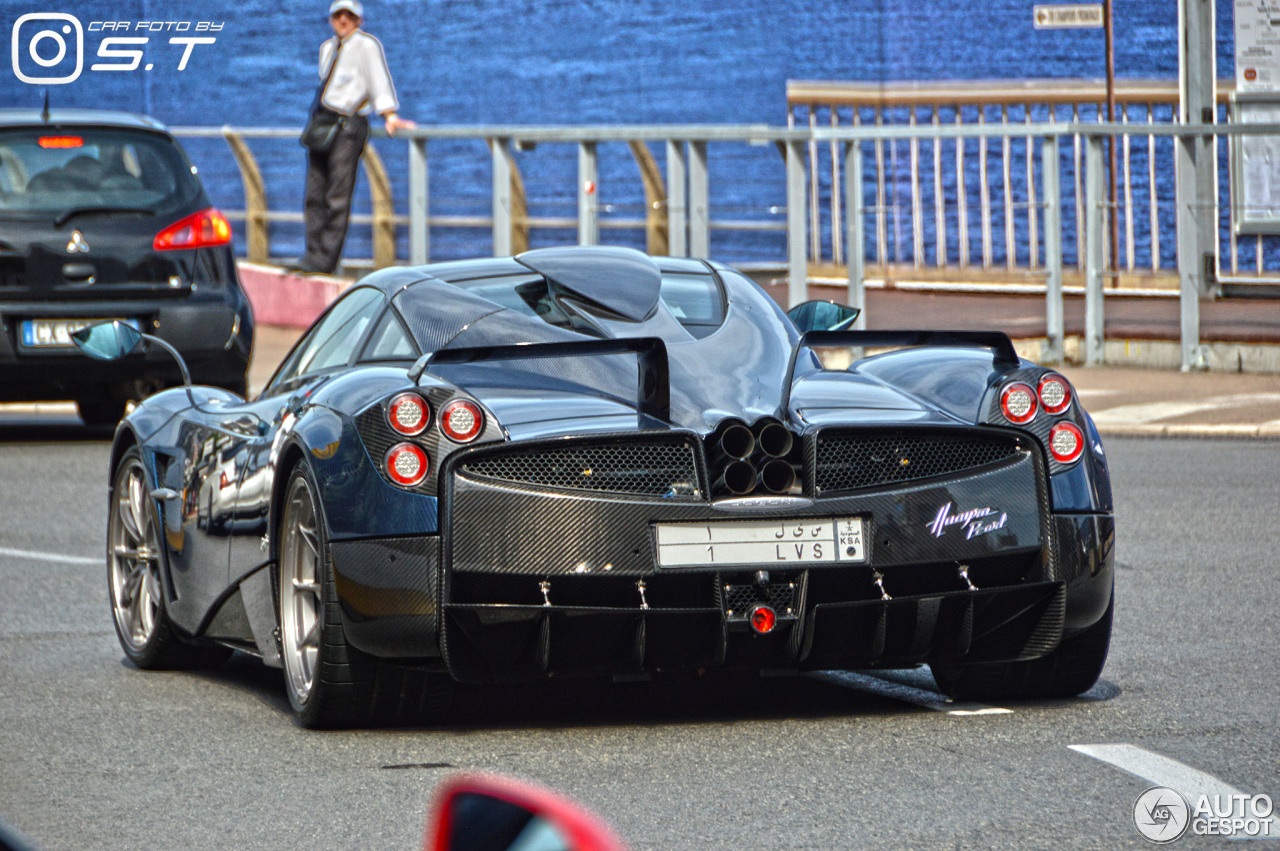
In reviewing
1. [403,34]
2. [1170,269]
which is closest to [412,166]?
[403,34]

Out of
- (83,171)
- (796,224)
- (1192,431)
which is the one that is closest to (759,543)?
(83,171)

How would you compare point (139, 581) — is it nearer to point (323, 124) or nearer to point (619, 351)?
point (619, 351)

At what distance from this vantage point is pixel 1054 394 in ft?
19.2

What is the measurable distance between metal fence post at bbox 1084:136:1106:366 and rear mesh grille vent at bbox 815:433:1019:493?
11.9 metres

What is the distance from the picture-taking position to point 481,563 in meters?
5.38

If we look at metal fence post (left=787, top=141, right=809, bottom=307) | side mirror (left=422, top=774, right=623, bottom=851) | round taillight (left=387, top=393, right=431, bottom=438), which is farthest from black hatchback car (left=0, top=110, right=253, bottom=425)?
side mirror (left=422, top=774, right=623, bottom=851)

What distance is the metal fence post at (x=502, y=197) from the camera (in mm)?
20312

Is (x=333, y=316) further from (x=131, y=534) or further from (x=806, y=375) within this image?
(x=806, y=375)

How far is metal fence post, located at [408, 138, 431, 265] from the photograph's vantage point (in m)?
20.8

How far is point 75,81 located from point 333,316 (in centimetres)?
2176

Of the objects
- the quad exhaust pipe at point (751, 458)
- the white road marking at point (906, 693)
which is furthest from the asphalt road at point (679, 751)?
the quad exhaust pipe at point (751, 458)

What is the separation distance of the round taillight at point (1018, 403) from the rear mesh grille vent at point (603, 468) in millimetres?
866

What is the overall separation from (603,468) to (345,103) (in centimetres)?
1442

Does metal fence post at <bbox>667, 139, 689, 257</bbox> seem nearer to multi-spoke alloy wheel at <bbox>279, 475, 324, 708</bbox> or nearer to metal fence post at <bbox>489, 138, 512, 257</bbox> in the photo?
metal fence post at <bbox>489, 138, 512, 257</bbox>
